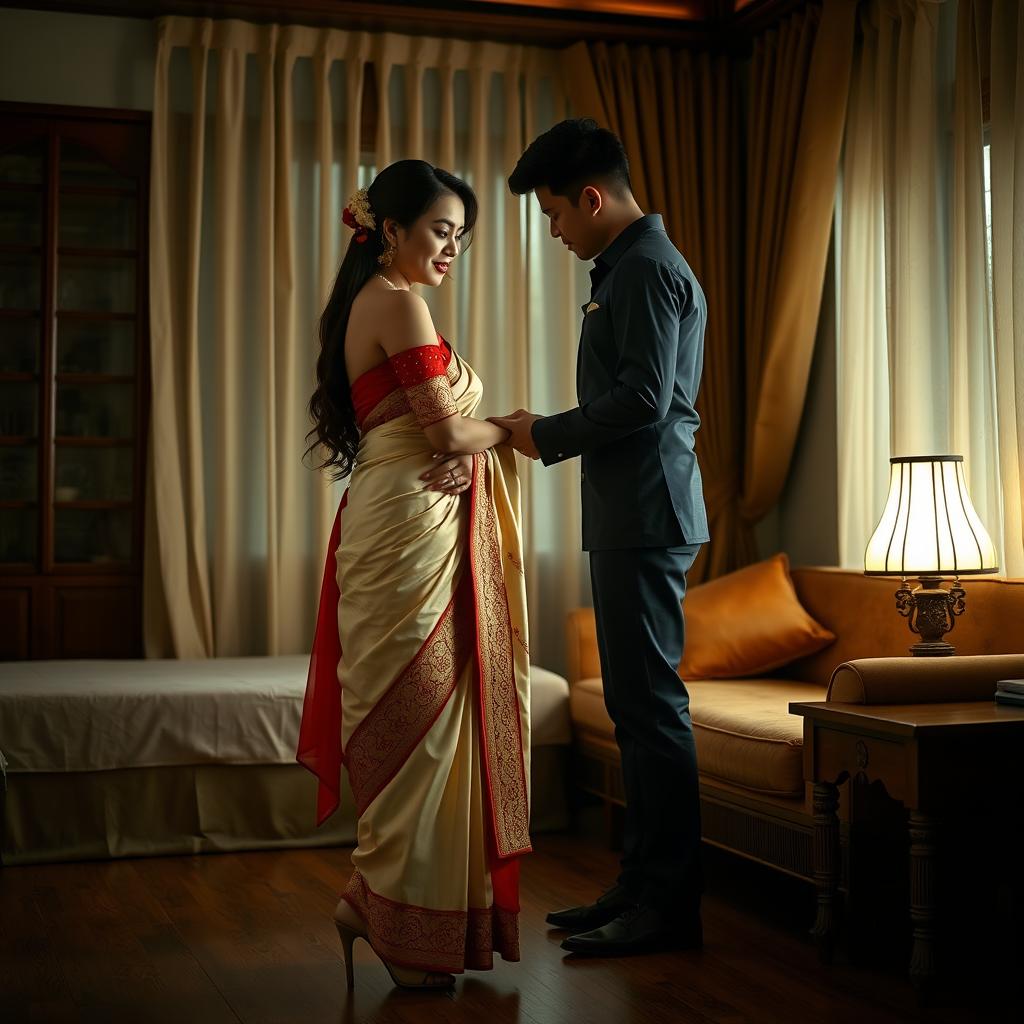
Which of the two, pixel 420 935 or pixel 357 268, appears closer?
pixel 420 935

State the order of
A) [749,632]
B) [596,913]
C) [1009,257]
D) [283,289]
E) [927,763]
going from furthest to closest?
[283,289], [749,632], [1009,257], [596,913], [927,763]

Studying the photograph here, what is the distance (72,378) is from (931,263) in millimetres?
2944

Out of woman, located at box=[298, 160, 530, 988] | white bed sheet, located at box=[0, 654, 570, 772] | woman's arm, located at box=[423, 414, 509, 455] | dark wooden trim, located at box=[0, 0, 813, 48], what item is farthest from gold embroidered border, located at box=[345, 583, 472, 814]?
dark wooden trim, located at box=[0, 0, 813, 48]

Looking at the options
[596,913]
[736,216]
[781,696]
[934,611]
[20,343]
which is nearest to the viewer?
[596,913]

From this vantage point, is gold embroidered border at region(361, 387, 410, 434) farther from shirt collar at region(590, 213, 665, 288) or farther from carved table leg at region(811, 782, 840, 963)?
carved table leg at region(811, 782, 840, 963)

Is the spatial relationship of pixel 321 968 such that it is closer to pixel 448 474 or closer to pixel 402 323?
pixel 448 474

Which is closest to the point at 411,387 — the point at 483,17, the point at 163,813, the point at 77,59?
the point at 163,813

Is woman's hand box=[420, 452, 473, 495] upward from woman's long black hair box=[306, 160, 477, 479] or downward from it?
downward

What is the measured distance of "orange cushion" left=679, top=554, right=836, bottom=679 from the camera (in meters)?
4.12

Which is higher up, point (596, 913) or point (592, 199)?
point (592, 199)

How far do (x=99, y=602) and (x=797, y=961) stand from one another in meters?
2.93

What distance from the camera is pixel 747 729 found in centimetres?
329

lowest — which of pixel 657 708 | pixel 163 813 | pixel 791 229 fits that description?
pixel 163 813

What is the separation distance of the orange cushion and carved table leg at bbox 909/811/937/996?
1.56m
